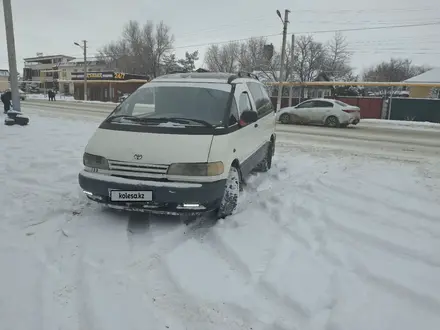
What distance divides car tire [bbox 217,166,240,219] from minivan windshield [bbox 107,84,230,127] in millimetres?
707

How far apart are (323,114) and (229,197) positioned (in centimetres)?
1476

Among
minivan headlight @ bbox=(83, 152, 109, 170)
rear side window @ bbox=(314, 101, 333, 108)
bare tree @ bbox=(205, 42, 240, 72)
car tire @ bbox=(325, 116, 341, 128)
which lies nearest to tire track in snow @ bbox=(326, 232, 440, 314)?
minivan headlight @ bbox=(83, 152, 109, 170)

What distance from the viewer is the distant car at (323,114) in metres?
17.6

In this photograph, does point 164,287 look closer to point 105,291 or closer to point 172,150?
point 105,291

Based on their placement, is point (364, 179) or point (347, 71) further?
point (347, 71)

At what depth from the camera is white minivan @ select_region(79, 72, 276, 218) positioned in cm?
397

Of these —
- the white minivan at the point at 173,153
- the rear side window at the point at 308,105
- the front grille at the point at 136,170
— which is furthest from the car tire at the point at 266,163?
the rear side window at the point at 308,105

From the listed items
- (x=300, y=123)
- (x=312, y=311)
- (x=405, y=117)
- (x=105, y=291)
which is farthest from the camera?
(x=405, y=117)

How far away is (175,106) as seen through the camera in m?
4.89

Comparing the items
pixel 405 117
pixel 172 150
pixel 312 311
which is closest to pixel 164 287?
pixel 312 311

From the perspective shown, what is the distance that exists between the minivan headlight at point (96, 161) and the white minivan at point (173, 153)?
1 centimetres

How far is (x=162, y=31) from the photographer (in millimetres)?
69938

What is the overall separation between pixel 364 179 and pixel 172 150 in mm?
3765

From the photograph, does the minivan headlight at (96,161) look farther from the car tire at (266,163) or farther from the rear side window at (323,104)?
the rear side window at (323,104)
